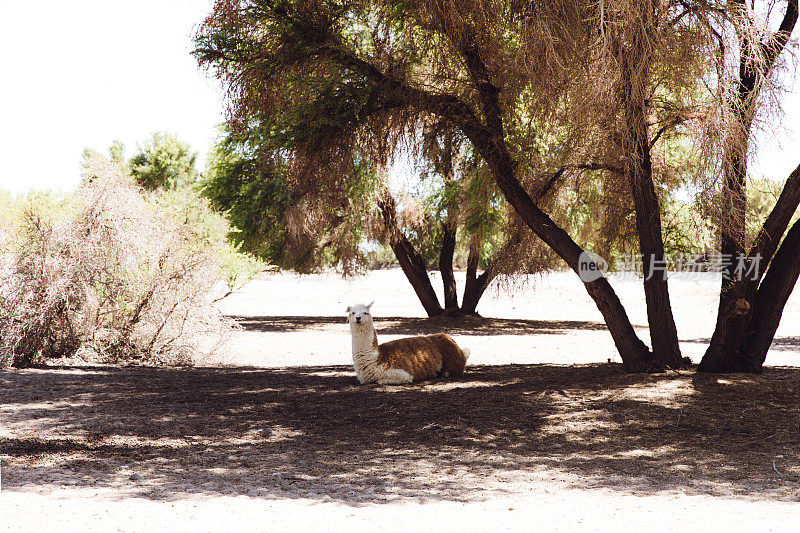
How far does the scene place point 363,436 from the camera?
816 cm

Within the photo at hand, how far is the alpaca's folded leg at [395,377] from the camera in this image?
Result: 36.6ft

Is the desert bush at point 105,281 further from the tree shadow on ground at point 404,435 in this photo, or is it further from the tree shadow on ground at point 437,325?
the tree shadow on ground at point 437,325

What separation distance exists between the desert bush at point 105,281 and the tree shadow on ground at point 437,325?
8.71 m

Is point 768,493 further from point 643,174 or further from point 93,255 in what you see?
point 93,255

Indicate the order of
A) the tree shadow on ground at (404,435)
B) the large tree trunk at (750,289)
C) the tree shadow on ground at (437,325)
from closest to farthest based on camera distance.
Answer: the tree shadow on ground at (404,435) → the large tree trunk at (750,289) → the tree shadow on ground at (437,325)

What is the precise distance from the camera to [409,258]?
26891 mm

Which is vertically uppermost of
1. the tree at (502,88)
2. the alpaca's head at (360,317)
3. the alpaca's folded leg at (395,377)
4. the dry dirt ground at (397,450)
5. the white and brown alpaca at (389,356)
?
the tree at (502,88)

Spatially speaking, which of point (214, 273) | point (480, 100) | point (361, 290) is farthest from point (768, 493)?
point (361, 290)

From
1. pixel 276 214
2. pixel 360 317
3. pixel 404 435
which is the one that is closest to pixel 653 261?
pixel 360 317

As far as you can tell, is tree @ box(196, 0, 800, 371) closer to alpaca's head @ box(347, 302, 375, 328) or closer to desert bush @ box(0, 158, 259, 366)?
alpaca's head @ box(347, 302, 375, 328)

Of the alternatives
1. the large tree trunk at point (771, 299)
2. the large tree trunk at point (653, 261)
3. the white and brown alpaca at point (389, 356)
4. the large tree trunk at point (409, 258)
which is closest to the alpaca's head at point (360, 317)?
the white and brown alpaca at point (389, 356)

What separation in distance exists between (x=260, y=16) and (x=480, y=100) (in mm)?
3535

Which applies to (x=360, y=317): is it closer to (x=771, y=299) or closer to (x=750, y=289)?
(x=750, y=289)

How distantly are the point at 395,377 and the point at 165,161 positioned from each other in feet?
212
